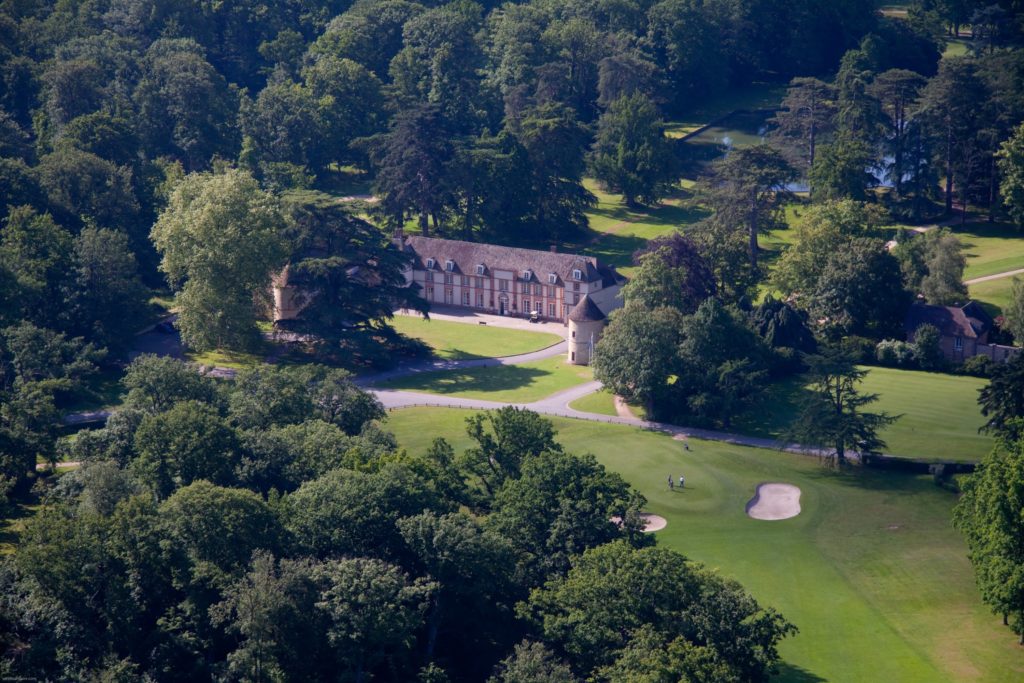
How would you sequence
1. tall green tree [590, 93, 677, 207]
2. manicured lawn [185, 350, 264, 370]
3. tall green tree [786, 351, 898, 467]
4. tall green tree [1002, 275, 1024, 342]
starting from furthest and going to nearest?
tall green tree [590, 93, 677, 207], manicured lawn [185, 350, 264, 370], tall green tree [1002, 275, 1024, 342], tall green tree [786, 351, 898, 467]

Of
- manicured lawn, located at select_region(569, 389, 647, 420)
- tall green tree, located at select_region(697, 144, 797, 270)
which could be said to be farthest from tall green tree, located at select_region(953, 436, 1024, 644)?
tall green tree, located at select_region(697, 144, 797, 270)

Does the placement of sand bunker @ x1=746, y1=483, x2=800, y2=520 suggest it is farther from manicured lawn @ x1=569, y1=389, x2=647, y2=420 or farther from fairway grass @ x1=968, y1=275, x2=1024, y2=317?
fairway grass @ x1=968, y1=275, x2=1024, y2=317

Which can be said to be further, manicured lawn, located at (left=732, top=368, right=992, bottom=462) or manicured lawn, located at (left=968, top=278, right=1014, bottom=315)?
manicured lawn, located at (left=968, top=278, right=1014, bottom=315)

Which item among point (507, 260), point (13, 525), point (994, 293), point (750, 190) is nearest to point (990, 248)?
point (994, 293)

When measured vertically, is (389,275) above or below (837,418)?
above

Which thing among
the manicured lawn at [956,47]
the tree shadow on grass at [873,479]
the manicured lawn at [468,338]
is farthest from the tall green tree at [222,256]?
the manicured lawn at [956,47]

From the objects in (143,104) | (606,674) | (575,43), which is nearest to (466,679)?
(606,674)

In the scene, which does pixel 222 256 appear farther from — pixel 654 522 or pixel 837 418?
pixel 837 418
